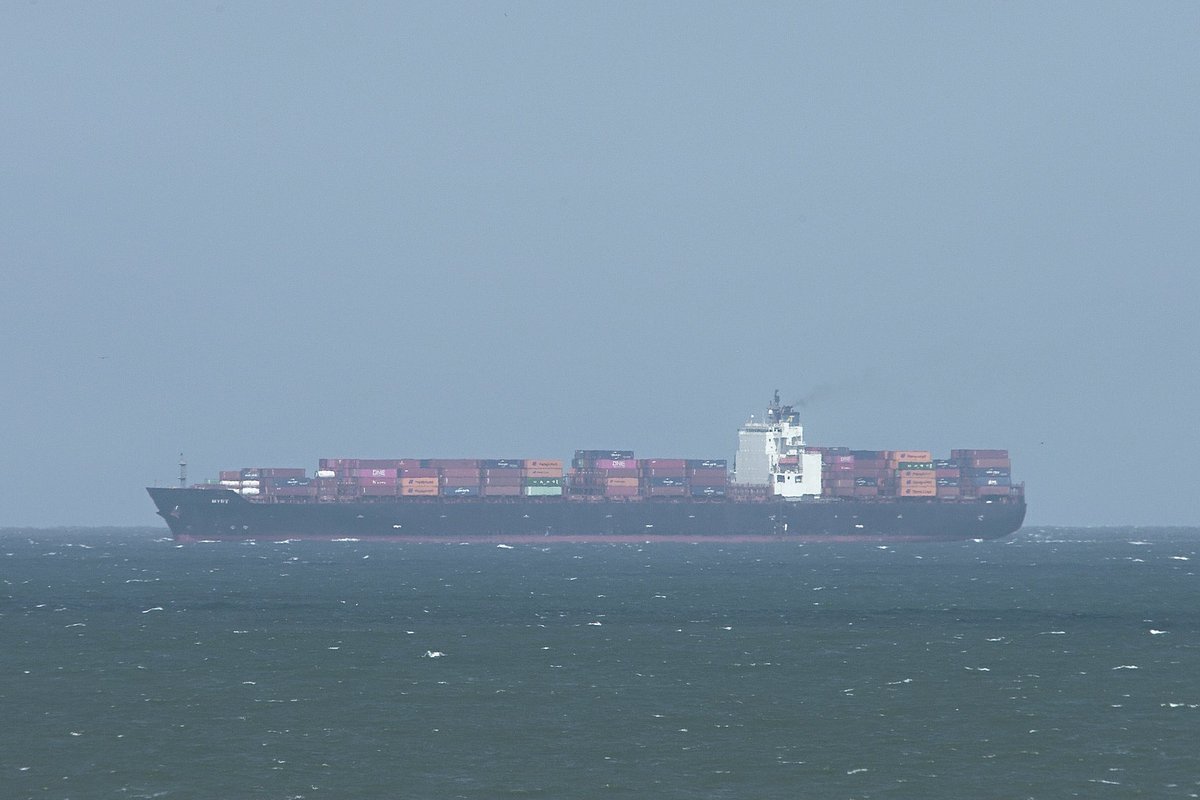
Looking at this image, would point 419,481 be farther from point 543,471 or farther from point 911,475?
point 911,475

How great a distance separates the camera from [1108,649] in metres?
58.7

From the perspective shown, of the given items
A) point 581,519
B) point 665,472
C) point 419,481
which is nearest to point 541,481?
point 581,519

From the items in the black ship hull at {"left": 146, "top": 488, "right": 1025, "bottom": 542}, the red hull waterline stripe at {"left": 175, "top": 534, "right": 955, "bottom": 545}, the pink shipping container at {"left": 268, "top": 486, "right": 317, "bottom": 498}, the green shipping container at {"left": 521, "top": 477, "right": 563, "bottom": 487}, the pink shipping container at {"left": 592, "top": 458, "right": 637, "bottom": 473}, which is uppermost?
the pink shipping container at {"left": 592, "top": 458, "right": 637, "bottom": 473}

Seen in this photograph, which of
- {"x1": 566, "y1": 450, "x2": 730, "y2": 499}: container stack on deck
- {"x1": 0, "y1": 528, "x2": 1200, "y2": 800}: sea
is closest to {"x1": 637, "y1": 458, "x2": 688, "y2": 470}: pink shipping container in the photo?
{"x1": 566, "y1": 450, "x2": 730, "y2": 499}: container stack on deck

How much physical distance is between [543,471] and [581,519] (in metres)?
6.63

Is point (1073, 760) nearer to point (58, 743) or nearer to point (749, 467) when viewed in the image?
point (58, 743)

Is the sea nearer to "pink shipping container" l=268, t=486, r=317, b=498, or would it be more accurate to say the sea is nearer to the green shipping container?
"pink shipping container" l=268, t=486, r=317, b=498

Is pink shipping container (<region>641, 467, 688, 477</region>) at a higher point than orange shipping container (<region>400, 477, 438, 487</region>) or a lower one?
higher

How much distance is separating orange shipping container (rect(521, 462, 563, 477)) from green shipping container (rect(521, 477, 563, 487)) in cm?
35

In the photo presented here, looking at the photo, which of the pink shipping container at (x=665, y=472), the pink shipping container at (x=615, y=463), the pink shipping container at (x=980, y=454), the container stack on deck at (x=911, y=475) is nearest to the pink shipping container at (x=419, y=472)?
the pink shipping container at (x=615, y=463)

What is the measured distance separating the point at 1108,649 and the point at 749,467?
113704 millimetres

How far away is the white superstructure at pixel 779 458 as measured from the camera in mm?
165375

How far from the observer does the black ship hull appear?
6048 inches

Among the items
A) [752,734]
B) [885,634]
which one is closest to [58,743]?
[752,734]
